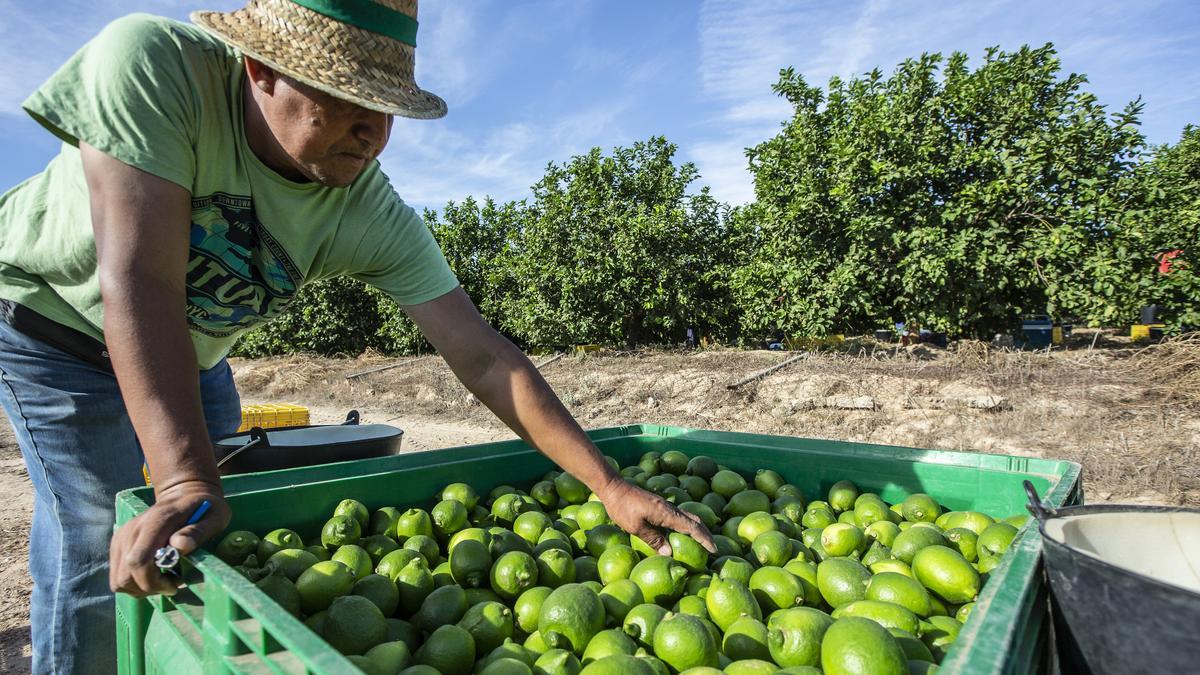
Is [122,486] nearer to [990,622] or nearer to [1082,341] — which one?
[990,622]

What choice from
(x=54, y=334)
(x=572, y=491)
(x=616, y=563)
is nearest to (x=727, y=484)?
(x=572, y=491)

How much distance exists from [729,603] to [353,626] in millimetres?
987

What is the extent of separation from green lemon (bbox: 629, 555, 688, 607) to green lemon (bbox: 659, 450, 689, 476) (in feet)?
3.32

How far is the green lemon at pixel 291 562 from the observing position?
183cm

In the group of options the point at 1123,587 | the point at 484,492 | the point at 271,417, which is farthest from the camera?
the point at 271,417

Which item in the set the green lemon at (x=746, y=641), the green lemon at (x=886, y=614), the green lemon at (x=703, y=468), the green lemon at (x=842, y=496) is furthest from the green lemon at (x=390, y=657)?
the green lemon at (x=842, y=496)

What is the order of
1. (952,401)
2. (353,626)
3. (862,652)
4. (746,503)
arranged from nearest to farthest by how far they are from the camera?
(862,652)
(353,626)
(746,503)
(952,401)

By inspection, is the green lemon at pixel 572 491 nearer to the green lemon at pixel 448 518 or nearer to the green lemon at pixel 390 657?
the green lemon at pixel 448 518

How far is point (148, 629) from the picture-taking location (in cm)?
170

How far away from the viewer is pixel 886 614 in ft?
5.44

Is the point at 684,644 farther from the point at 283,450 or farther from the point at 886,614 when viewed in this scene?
the point at 283,450

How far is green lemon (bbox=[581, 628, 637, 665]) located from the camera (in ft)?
5.16

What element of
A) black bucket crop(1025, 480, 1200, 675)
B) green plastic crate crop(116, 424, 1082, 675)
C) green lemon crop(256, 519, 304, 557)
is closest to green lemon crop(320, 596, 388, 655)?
green plastic crate crop(116, 424, 1082, 675)

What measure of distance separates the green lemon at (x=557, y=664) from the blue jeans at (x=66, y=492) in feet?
5.30
